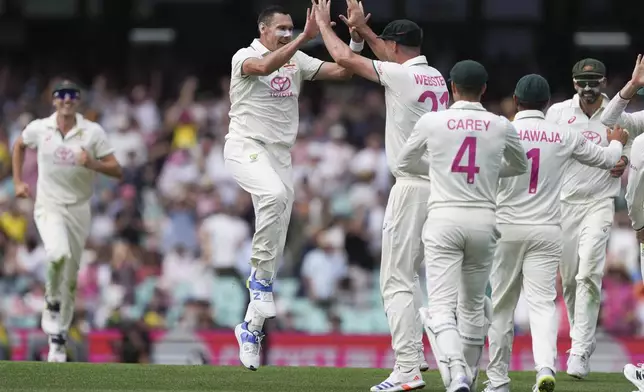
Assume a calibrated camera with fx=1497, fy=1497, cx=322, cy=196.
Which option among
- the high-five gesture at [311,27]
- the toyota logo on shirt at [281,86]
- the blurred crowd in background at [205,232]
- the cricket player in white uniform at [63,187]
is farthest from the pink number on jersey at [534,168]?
the blurred crowd in background at [205,232]

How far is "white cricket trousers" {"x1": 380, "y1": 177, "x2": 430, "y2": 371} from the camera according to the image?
1079 cm

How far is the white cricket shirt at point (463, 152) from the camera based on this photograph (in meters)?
9.82

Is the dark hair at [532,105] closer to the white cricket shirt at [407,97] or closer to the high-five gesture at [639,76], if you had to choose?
the white cricket shirt at [407,97]

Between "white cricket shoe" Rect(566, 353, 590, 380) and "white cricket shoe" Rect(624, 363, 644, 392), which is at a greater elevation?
"white cricket shoe" Rect(624, 363, 644, 392)

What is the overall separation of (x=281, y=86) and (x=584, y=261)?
10.1 ft

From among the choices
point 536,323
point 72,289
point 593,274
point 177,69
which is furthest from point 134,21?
point 536,323

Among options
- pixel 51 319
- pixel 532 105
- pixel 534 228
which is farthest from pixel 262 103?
pixel 51 319

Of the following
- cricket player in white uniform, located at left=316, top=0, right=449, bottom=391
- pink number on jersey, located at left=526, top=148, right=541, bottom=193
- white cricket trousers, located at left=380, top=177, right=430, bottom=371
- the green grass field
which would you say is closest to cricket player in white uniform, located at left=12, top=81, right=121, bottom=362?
the green grass field

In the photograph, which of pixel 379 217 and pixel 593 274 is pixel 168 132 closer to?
pixel 379 217

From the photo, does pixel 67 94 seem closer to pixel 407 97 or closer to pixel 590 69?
pixel 407 97

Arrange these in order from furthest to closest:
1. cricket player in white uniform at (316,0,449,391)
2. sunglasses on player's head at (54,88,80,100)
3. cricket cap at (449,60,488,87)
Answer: sunglasses on player's head at (54,88,80,100)
cricket player in white uniform at (316,0,449,391)
cricket cap at (449,60,488,87)

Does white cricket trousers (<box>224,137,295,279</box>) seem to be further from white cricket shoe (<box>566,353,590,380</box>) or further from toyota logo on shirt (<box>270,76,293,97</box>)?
white cricket shoe (<box>566,353,590,380</box>)

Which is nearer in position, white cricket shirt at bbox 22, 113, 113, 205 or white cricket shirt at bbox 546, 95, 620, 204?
white cricket shirt at bbox 546, 95, 620, 204

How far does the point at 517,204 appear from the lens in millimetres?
10766
